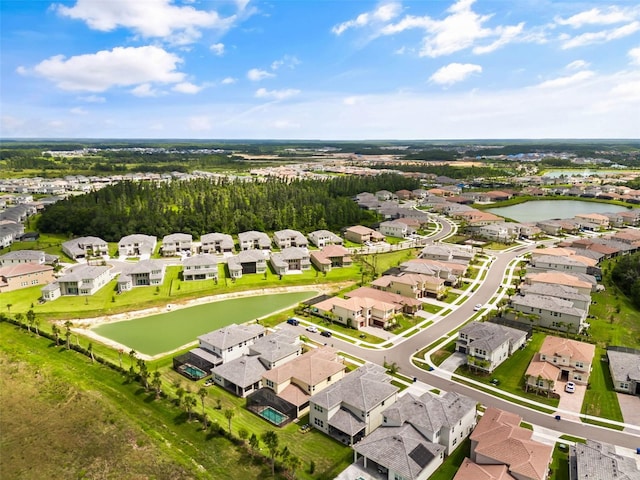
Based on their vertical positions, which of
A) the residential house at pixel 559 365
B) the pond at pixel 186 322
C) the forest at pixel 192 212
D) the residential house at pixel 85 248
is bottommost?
the pond at pixel 186 322

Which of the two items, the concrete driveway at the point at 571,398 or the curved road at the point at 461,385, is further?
the concrete driveway at the point at 571,398

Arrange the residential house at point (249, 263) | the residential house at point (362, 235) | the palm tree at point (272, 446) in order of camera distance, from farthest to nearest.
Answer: the residential house at point (362, 235), the residential house at point (249, 263), the palm tree at point (272, 446)

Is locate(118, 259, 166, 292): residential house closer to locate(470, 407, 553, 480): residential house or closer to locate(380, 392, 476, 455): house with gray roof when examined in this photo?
locate(380, 392, 476, 455): house with gray roof

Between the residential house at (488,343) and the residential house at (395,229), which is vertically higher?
the residential house at (395,229)

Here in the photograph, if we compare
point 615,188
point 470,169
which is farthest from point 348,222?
point 470,169

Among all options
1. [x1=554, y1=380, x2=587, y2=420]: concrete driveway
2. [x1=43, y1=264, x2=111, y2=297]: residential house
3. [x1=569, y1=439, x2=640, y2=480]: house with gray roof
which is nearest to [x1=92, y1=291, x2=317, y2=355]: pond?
[x1=43, y1=264, x2=111, y2=297]: residential house

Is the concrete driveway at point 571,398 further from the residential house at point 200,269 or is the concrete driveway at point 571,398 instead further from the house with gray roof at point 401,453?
the residential house at point 200,269

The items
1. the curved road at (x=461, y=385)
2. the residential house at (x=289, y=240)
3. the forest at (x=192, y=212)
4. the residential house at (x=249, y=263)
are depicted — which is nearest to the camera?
the curved road at (x=461, y=385)

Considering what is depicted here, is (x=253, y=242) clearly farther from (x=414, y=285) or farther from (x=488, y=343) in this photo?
(x=488, y=343)

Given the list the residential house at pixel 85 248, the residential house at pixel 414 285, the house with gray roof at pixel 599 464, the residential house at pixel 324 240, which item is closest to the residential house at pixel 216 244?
the residential house at pixel 324 240
